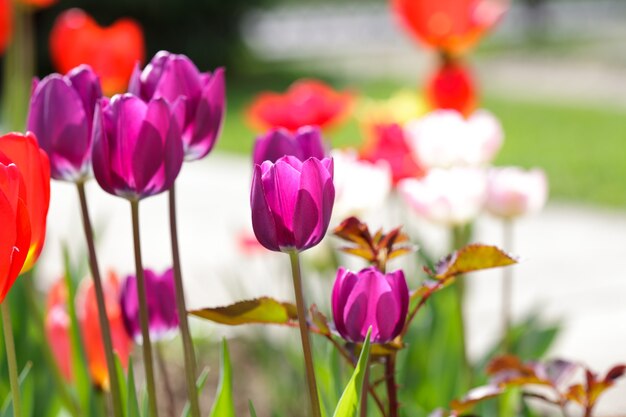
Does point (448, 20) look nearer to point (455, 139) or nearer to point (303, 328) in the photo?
point (455, 139)

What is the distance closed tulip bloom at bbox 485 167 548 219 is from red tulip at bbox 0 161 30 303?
43.3 inches

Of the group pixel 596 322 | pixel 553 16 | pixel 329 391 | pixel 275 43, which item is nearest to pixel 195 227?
pixel 596 322

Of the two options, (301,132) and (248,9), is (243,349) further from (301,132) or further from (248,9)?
(248,9)

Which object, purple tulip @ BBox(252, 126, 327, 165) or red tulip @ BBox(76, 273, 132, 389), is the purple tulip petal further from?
red tulip @ BBox(76, 273, 132, 389)

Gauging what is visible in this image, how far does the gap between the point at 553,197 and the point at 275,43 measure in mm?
13815

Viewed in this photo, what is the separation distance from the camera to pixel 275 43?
20.0 meters

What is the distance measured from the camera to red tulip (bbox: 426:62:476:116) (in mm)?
2742

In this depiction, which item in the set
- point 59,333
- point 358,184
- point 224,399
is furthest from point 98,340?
point 358,184

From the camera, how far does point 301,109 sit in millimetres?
2400

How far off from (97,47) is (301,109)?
70 cm

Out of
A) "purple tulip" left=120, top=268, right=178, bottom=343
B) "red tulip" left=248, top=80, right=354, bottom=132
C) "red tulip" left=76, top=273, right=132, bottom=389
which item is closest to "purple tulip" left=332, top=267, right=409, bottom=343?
"purple tulip" left=120, top=268, right=178, bottom=343

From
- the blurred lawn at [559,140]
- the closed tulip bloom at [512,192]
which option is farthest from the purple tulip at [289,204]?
the blurred lawn at [559,140]

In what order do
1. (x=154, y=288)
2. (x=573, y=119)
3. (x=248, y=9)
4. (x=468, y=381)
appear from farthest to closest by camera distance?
(x=248, y=9) < (x=573, y=119) < (x=468, y=381) < (x=154, y=288)

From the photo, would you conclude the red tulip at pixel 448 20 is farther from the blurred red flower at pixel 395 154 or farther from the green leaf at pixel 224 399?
Answer: the green leaf at pixel 224 399
